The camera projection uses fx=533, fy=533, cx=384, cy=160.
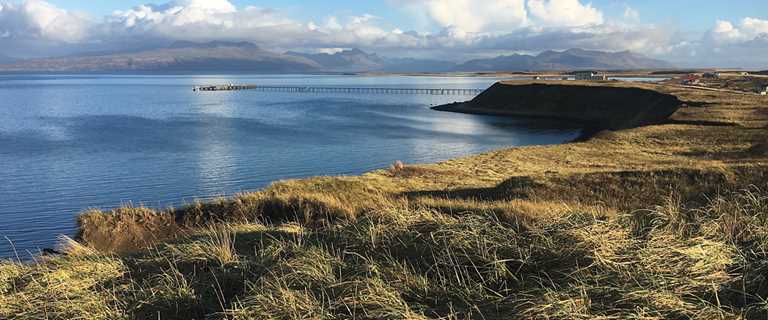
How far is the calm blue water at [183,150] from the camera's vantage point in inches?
1361

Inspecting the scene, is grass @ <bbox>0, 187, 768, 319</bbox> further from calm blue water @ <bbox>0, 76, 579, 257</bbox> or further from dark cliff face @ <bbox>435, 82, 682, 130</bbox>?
dark cliff face @ <bbox>435, 82, 682, 130</bbox>

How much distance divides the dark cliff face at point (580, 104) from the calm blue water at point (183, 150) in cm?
952

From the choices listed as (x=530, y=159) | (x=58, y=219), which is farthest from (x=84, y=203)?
(x=530, y=159)

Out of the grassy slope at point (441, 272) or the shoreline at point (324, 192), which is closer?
the grassy slope at point (441, 272)

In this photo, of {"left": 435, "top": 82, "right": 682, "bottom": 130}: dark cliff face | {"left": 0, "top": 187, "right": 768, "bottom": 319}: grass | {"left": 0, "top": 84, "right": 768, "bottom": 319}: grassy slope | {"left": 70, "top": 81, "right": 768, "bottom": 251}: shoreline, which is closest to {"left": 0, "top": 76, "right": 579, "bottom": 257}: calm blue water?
{"left": 70, "top": 81, "right": 768, "bottom": 251}: shoreline

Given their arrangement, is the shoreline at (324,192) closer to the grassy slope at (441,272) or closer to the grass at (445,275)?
the grassy slope at (441,272)

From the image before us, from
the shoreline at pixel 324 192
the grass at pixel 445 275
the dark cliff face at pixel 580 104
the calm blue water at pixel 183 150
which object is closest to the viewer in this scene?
the grass at pixel 445 275

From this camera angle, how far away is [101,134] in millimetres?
68250

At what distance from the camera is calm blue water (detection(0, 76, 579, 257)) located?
34562 mm

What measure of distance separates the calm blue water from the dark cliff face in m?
9.52

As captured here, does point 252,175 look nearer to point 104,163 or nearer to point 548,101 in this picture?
point 104,163

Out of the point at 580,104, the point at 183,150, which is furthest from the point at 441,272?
the point at 580,104

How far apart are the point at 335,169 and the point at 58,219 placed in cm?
2198

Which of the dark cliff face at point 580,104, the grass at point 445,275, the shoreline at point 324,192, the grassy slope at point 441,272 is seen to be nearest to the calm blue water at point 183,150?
the shoreline at point 324,192
